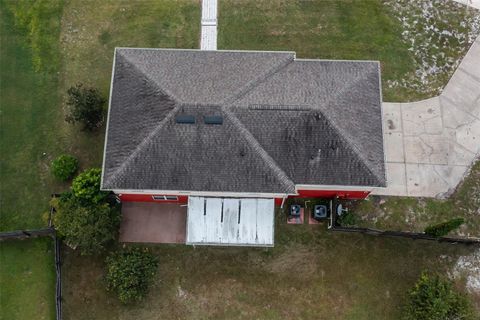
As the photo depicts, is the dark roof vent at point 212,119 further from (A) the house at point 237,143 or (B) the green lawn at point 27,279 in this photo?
(B) the green lawn at point 27,279

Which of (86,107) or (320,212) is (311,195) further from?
(86,107)

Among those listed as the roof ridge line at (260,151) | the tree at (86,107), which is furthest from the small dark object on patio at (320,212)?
the tree at (86,107)

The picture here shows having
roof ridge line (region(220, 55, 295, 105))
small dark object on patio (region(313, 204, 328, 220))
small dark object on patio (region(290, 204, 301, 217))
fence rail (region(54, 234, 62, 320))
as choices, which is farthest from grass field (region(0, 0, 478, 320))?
roof ridge line (region(220, 55, 295, 105))

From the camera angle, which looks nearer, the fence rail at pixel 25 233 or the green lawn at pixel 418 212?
the fence rail at pixel 25 233

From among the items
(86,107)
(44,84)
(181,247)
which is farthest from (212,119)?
(44,84)

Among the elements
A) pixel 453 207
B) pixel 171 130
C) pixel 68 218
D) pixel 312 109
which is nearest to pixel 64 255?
pixel 68 218

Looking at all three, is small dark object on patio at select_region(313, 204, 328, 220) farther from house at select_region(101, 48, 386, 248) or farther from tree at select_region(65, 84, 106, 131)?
tree at select_region(65, 84, 106, 131)
